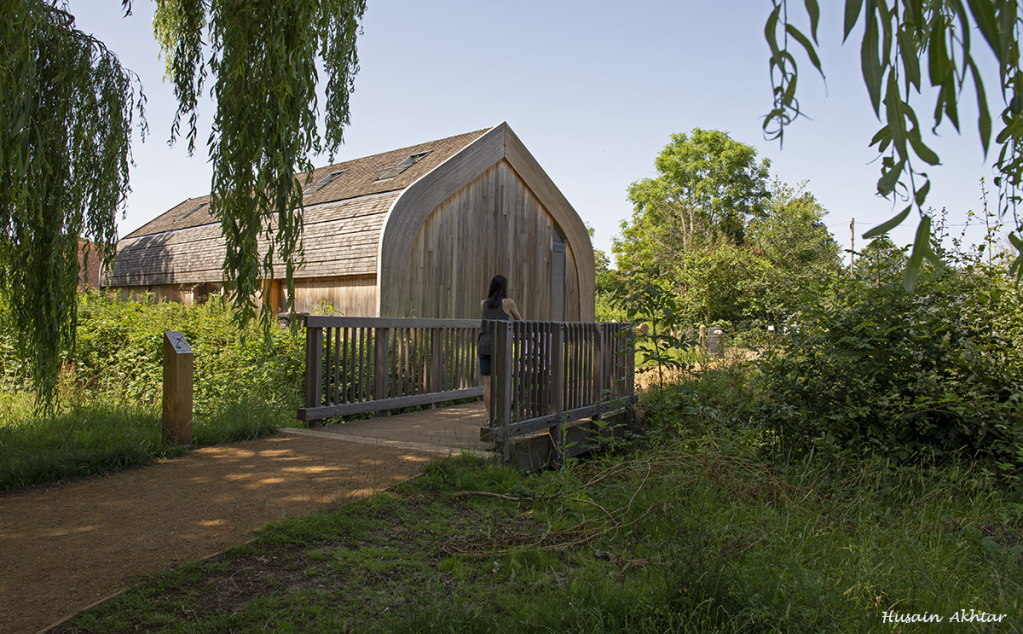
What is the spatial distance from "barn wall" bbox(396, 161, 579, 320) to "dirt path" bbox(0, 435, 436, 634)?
22.5 ft

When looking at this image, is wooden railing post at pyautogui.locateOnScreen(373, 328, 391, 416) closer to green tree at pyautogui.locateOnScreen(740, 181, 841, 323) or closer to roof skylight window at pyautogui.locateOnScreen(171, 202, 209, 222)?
roof skylight window at pyautogui.locateOnScreen(171, 202, 209, 222)

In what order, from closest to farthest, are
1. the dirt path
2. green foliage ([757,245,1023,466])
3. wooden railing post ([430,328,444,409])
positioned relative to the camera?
the dirt path
green foliage ([757,245,1023,466])
wooden railing post ([430,328,444,409])

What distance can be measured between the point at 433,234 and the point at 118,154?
7.85 metres

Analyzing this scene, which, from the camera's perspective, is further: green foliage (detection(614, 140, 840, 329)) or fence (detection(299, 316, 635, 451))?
green foliage (detection(614, 140, 840, 329))

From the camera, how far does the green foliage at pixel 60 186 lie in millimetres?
4730

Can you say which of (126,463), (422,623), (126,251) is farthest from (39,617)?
(126,251)

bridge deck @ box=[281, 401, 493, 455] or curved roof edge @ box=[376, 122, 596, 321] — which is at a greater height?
curved roof edge @ box=[376, 122, 596, 321]

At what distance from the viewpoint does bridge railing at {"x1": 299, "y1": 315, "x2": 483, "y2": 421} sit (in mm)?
6941

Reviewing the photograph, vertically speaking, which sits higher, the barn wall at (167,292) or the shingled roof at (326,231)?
the shingled roof at (326,231)

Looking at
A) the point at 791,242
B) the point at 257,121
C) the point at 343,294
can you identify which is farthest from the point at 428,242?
the point at 791,242

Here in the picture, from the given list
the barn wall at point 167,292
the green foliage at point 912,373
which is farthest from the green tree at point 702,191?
the green foliage at point 912,373

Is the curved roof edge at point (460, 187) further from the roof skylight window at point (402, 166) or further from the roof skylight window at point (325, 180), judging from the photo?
the roof skylight window at point (325, 180)

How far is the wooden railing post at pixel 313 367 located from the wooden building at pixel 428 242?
14.4 ft

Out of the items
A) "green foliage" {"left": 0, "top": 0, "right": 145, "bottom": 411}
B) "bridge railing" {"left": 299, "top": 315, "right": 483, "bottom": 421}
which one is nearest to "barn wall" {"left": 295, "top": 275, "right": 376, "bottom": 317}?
"bridge railing" {"left": 299, "top": 315, "right": 483, "bottom": 421}
